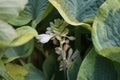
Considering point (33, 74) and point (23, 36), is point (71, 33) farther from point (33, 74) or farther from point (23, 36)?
point (23, 36)

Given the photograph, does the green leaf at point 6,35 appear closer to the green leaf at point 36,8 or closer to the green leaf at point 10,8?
the green leaf at point 10,8

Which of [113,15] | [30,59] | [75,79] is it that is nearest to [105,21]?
[113,15]

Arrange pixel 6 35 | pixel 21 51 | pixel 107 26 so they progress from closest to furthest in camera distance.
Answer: pixel 6 35
pixel 107 26
pixel 21 51

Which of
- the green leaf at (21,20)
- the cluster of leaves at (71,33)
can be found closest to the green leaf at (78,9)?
the cluster of leaves at (71,33)

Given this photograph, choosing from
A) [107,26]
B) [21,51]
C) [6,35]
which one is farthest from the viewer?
[21,51]

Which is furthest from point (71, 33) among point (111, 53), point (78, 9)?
point (111, 53)

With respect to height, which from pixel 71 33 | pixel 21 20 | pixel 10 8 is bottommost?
pixel 71 33

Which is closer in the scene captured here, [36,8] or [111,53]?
[111,53]

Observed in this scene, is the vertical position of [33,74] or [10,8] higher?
[10,8]
